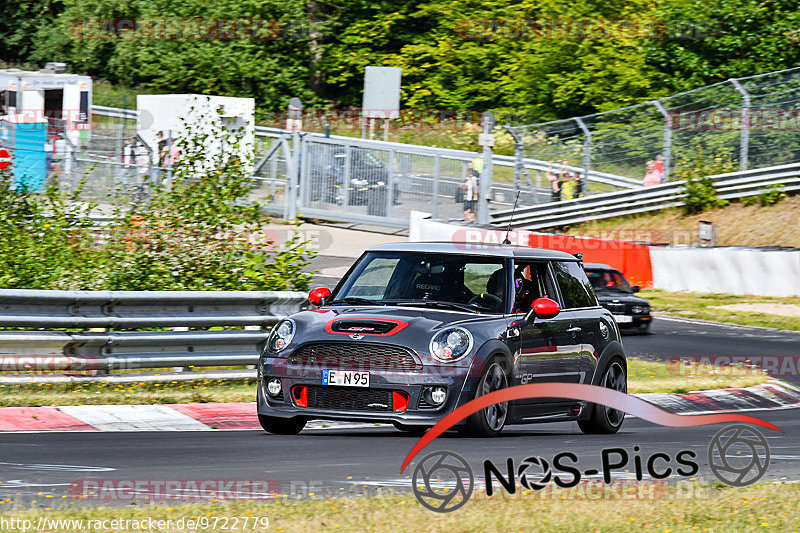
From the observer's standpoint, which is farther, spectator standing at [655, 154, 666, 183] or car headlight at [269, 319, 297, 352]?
spectator standing at [655, 154, 666, 183]

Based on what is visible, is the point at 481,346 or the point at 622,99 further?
the point at 622,99

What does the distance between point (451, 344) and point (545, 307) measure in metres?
1.17

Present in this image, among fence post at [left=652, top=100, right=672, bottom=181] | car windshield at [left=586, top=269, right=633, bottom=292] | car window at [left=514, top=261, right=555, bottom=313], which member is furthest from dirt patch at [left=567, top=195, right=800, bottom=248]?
car window at [left=514, top=261, right=555, bottom=313]

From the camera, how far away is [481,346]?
915cm

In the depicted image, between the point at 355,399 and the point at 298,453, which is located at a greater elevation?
the point at 355,399

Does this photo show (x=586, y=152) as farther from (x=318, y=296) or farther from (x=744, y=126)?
(x=318, y=296)

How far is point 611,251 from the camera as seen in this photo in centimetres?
2833

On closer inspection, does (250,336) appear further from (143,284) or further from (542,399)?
(542,399)

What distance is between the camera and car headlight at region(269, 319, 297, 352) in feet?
30.9

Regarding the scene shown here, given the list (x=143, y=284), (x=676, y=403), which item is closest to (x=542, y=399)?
(x=676, y=403)

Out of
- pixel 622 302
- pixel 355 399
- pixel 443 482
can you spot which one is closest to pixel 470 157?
pixel 622 302

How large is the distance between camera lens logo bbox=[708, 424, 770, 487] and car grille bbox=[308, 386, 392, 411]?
241cm

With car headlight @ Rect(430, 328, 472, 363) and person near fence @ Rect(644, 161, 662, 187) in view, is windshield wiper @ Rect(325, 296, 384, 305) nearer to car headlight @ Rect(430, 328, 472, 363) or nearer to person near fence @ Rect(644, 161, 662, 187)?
car headlight @ Rect(430, 328, 472, 363)

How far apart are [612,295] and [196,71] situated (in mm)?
33795
